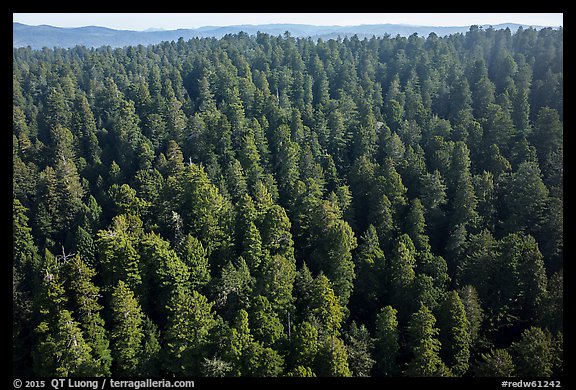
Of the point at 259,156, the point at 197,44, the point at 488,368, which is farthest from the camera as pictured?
the point at 197,44

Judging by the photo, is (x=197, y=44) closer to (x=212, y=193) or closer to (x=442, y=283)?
(x=212, y=193)

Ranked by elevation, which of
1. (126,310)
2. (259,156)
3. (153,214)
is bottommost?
(126,310)

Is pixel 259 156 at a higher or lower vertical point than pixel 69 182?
higher

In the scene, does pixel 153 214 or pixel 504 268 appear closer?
pixel 504 268
